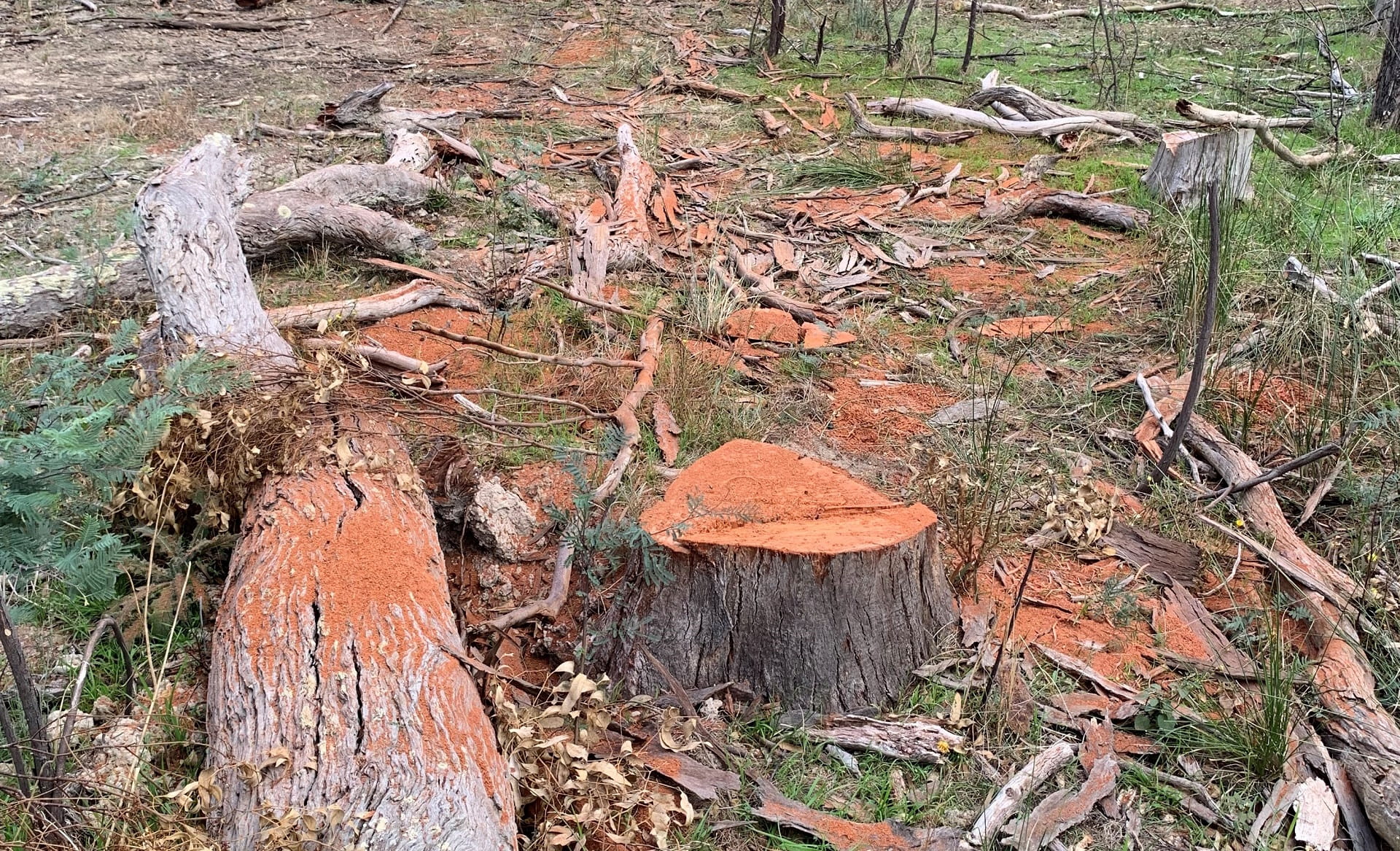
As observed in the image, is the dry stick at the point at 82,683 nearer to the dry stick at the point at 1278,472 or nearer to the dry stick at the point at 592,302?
the dry stick at the point at 592,302

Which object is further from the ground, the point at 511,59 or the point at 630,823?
the point at 511,59

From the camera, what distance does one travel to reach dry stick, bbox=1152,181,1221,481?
332 cm

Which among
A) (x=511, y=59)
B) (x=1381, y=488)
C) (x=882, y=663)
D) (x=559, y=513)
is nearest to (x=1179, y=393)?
(x=1381, y=488)

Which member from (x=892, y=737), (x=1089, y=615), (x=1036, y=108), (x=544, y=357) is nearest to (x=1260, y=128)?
(x=1036, y=108)

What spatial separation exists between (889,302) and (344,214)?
3158 millimetres

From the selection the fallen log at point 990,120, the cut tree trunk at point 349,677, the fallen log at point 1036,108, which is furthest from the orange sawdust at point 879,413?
the fallen log at point 1036,108

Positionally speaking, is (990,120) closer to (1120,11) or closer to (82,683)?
(1120,11)

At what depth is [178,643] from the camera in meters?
2.95

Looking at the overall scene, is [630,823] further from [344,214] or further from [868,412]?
[344,214]

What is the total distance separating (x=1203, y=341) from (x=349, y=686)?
9.90 ft

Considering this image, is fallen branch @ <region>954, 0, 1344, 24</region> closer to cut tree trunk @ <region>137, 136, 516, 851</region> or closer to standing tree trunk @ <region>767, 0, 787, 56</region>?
standing tree trunk @ <region>767, 0, 787, 56</region>

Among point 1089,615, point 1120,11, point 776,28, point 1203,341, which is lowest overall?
point 1089,615

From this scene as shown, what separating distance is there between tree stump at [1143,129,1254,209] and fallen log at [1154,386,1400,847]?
221 cm

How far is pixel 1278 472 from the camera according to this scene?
352 centimetres
